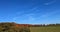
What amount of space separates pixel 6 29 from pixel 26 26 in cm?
344

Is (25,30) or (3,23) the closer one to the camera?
(25,30)

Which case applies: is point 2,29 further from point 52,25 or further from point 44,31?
point 52,25

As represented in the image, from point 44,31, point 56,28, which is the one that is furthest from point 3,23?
point 56,28

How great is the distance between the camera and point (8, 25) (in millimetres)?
21828

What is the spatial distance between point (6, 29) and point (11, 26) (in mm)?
1330

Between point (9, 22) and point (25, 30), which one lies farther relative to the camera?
point (9, 22)

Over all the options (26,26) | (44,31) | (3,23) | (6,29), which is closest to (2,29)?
(6,29)

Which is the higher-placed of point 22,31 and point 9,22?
point 9,22

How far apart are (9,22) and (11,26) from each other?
133 centimetres

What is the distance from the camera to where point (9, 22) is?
75.6ft

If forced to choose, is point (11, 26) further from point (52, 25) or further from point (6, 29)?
point (52, 25)

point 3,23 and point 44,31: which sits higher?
point 3,23

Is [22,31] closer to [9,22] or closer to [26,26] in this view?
[26,26]

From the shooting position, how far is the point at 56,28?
20.7m
